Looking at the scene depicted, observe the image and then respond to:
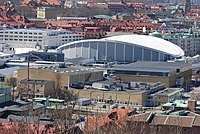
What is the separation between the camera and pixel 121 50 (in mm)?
24734

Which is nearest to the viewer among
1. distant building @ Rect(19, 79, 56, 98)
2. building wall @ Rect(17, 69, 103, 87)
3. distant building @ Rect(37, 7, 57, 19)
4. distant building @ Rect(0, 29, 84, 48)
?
distant building @ Rect(19, 79, 56, 98)

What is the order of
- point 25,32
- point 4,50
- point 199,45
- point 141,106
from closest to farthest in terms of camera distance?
point 141,106 < point 4,50 < point 25,32 < point 199,45

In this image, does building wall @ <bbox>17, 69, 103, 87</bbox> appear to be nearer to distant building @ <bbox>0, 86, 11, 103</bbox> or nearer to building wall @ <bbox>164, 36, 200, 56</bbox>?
distant building @ <bbox>0, 86, 11, 103</bbox>

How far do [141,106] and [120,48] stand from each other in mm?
8751

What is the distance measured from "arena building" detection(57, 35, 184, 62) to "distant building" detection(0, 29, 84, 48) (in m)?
3.01

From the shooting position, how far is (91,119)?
33.8 feet

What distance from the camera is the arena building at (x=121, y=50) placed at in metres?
24.6

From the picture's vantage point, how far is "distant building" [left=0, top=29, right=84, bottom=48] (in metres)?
28.5

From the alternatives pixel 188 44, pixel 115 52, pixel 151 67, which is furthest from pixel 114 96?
pixel 188 44

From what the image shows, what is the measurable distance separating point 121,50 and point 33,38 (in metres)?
5.33

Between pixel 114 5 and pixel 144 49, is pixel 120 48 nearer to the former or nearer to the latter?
pixel 144 49

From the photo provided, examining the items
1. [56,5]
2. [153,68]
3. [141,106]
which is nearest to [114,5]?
[56,5]

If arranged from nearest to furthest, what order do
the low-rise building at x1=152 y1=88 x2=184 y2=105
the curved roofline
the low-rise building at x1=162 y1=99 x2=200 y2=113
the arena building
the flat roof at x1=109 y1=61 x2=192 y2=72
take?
the low-rise building at x1=162 y1=99 x2=200 y2=113 < the low-rise building at x1=152 y1=88 x2=184 y2=105 < the flat roof at x1=109 y1=61 x2=192 y2=72 < the arena building < the curved roofline

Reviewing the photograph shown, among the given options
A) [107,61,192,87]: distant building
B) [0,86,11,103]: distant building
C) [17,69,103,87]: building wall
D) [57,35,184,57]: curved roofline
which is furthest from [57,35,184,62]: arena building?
[0,86,11,103]: distant building
